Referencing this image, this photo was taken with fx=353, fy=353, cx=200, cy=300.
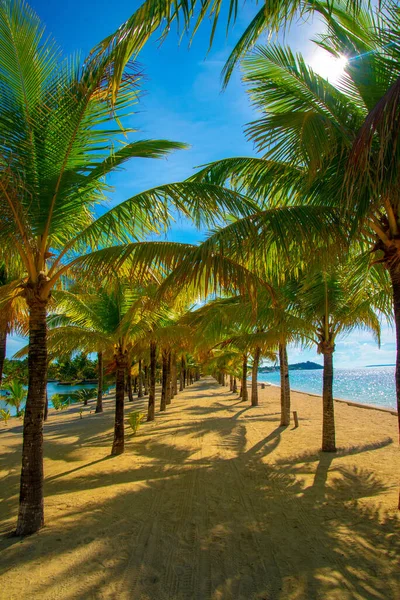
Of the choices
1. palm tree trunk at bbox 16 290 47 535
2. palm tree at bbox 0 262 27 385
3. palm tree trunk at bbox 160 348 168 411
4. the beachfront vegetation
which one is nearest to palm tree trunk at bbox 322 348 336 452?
the beachfront vegetation

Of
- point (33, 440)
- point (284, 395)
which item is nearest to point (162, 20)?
point (33, 440)

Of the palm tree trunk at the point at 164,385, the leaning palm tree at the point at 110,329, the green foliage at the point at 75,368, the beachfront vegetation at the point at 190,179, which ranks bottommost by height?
the green foliage at the point at 75,368

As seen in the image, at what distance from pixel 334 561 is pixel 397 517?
1.62m

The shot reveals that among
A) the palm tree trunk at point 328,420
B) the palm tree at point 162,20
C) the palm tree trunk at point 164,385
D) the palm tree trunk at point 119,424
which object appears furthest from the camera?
the palm tree trunk at point 164,385

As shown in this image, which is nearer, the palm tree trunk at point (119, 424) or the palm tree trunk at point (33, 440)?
the palm tree trunk at point (33, 440)

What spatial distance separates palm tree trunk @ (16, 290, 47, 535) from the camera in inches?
180

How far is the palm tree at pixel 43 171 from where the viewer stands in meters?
4.31

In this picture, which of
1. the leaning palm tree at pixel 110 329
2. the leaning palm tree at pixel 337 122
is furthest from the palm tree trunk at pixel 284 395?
the leaning palm tree at pixel 337 122

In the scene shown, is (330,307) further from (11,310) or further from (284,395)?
(11,310)

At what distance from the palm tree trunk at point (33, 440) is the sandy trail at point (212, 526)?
9.4 inches

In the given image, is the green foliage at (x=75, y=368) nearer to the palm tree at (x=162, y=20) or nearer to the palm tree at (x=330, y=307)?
the palm tree at (x=330, y=307)

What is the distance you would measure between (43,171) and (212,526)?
5331 mm

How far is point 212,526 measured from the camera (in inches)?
184

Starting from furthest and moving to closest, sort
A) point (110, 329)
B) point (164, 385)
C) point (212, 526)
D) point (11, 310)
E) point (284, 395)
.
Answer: point (164, 385) < point (284, 395) < point (110, 329) < point (11, 310) < point (212, 526)
